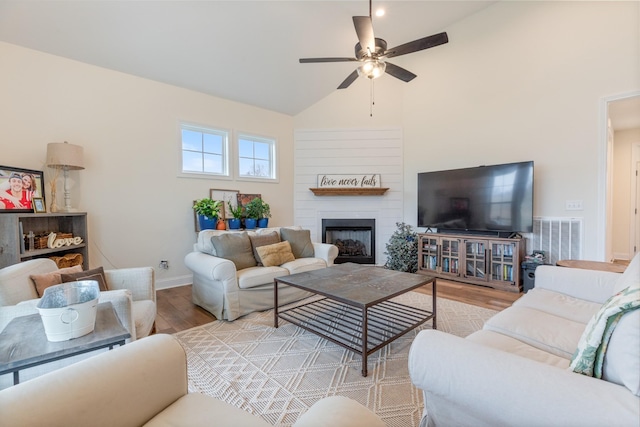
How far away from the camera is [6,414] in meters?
0.69

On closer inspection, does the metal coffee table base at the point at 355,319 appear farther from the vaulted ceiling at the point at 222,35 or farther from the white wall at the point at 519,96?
the vaulted ceiling at the point at 222,35

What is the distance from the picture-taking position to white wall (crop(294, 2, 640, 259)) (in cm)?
336

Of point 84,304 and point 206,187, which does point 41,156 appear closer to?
point 206,187

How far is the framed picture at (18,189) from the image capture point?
262cm

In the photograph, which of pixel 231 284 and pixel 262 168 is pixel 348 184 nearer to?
pixel 262 168

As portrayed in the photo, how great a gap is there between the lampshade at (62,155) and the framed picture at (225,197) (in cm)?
163

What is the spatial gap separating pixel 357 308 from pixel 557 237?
3029 millimetres

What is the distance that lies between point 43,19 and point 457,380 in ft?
14.0

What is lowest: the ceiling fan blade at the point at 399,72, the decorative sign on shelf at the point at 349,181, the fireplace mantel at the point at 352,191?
the fireplace mantel at the point at 352,191

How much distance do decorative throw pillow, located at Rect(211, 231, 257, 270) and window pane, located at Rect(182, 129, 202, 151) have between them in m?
1.77

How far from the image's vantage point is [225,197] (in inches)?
174

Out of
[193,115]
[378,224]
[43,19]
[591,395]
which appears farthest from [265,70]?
[591,395]

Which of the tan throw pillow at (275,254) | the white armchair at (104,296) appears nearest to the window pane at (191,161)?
the tan throw pillow at (275,254)

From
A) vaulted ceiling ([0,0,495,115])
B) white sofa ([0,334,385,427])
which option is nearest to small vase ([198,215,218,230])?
vaulted ceiling ([0,0,495,115])
